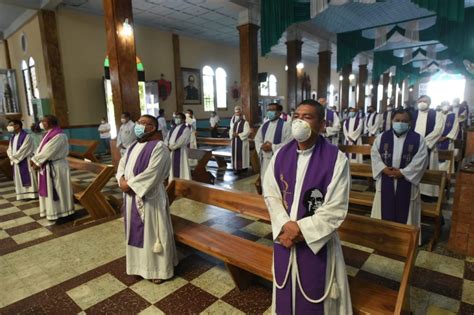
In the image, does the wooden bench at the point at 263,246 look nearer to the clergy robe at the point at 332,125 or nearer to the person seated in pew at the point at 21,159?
the person seated in pew at the point at 21,159

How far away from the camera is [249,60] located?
10039 millimetres

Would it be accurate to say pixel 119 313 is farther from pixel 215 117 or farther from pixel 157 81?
pixel 215 117

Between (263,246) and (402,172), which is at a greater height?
(402,172)

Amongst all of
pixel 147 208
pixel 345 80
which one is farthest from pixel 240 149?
pixel 345 80

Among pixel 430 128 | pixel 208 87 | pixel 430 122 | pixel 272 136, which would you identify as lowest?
pixel 272 136

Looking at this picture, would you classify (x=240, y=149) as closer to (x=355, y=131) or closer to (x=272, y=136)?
(x=272, y=136)

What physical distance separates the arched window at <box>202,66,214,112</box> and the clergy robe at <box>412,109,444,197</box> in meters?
11.7

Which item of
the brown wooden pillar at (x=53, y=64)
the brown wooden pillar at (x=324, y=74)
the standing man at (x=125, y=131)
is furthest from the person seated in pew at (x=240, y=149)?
the brown wooden pillar at (x=324, y=74)

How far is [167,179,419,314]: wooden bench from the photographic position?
6.56ft

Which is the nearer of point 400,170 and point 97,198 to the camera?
point 400,170

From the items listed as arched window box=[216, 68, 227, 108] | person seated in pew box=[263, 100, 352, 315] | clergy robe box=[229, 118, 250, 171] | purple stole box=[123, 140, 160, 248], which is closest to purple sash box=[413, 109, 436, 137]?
clergy robe box=[229, 118, 250, 171]

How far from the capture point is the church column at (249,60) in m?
9.91

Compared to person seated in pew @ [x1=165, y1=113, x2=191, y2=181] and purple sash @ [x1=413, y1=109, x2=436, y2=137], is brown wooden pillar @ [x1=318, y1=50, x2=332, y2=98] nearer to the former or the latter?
purple sash @ [x1=413, y1=109, x2=436, y2=137]

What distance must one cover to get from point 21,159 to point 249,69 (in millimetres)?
6957
